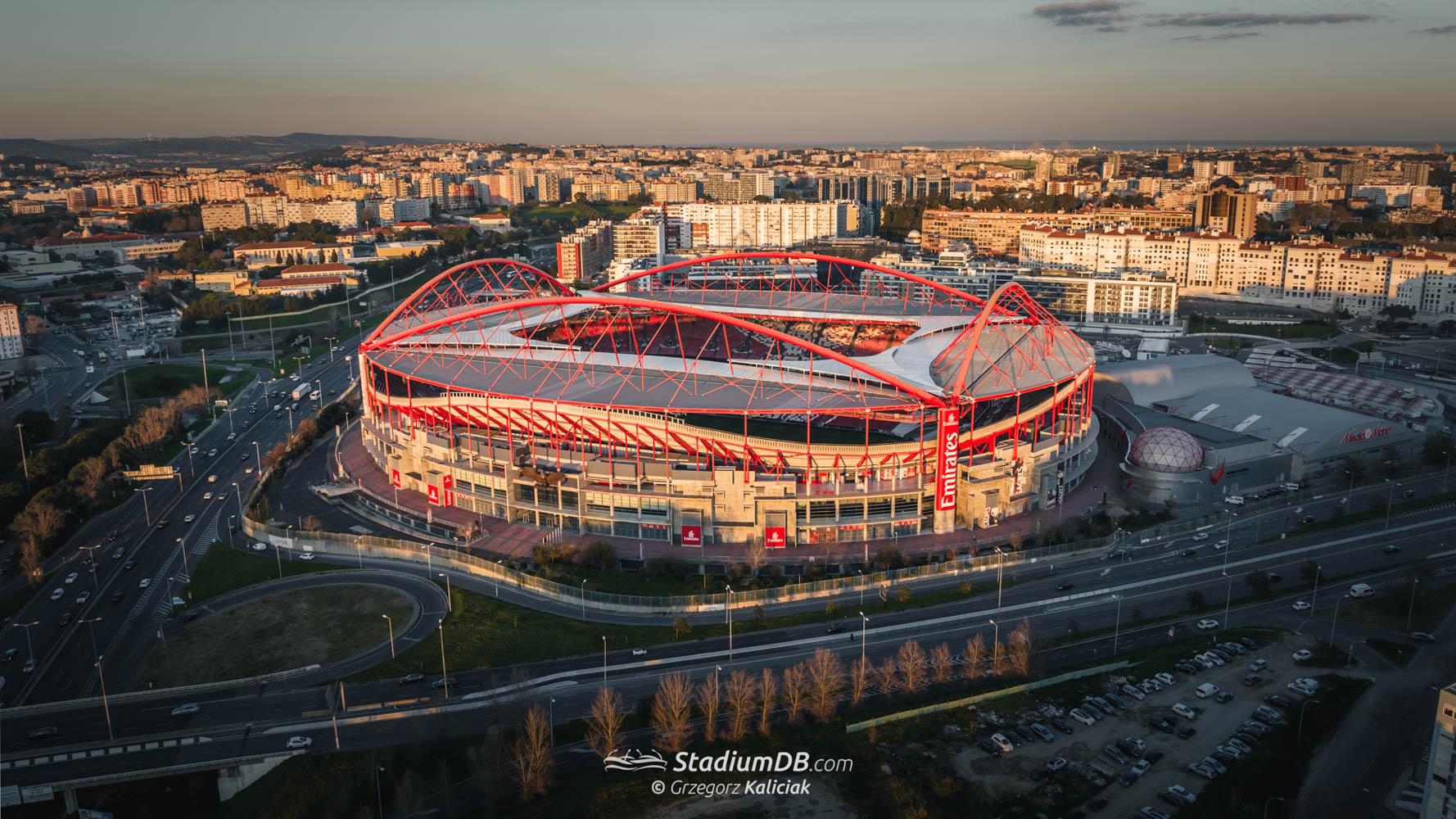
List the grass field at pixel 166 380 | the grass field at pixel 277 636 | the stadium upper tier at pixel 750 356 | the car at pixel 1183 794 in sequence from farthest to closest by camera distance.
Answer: the grass field at pixel 166 380 < the stadium upper tier at pixel 750 356 < the grass field at pixel 277 636 < the car at pixel 1183 794

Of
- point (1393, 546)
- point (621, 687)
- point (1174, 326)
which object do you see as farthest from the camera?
point (1174, 326)

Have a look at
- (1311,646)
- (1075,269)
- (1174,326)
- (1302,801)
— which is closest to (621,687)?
(1302,801)

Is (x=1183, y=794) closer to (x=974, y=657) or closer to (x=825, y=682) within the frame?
(x=974, y=657)

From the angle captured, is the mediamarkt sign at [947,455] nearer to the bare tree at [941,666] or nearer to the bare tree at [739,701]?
the bare tree at [941,666]

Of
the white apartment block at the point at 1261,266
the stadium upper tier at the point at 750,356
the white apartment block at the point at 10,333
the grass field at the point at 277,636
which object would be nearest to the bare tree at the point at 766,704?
the grass field at the point at 277,636

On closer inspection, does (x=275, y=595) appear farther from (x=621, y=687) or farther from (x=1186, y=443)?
(x=1186, y=443)
